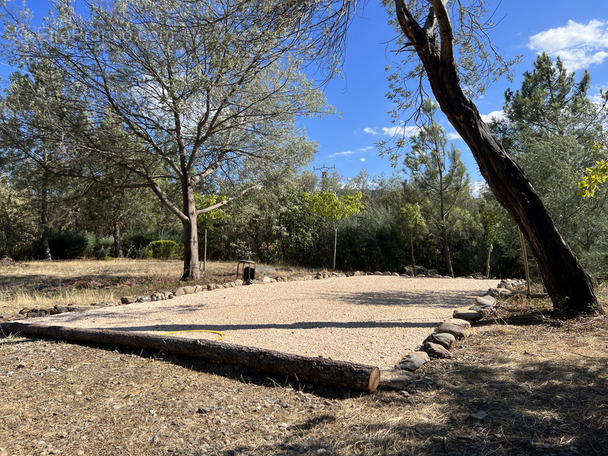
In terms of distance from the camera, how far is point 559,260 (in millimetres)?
4668

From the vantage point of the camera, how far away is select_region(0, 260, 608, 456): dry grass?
218 cm

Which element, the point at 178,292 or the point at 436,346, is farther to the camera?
the point at 178,292

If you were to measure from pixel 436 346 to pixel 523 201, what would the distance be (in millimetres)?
2170

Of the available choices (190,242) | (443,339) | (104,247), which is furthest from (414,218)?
(104,247)

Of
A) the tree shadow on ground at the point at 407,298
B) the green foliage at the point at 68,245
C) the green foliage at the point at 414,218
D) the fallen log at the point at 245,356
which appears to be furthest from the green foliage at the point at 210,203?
the green foliage at the point at 68,245

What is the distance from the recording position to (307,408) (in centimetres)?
272

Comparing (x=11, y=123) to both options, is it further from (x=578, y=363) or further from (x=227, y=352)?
(x=578, y=363)

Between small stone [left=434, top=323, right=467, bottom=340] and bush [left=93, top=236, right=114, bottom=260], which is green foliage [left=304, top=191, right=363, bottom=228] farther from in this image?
bush [left=93, top=236, right=114, bottom=260]

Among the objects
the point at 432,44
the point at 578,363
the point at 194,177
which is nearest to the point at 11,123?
the point at 194,177

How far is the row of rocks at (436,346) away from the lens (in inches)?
116

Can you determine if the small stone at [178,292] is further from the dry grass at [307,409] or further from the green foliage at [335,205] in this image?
the green foliage at [335,205]

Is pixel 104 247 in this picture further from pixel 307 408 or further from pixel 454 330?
pixel 307 408

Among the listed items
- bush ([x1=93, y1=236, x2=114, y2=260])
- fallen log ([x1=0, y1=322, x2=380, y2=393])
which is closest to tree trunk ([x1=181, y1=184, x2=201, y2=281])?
fallen log ([x1=0, y1=322, x2=380, y2=393])

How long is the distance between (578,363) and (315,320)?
2816 mm
